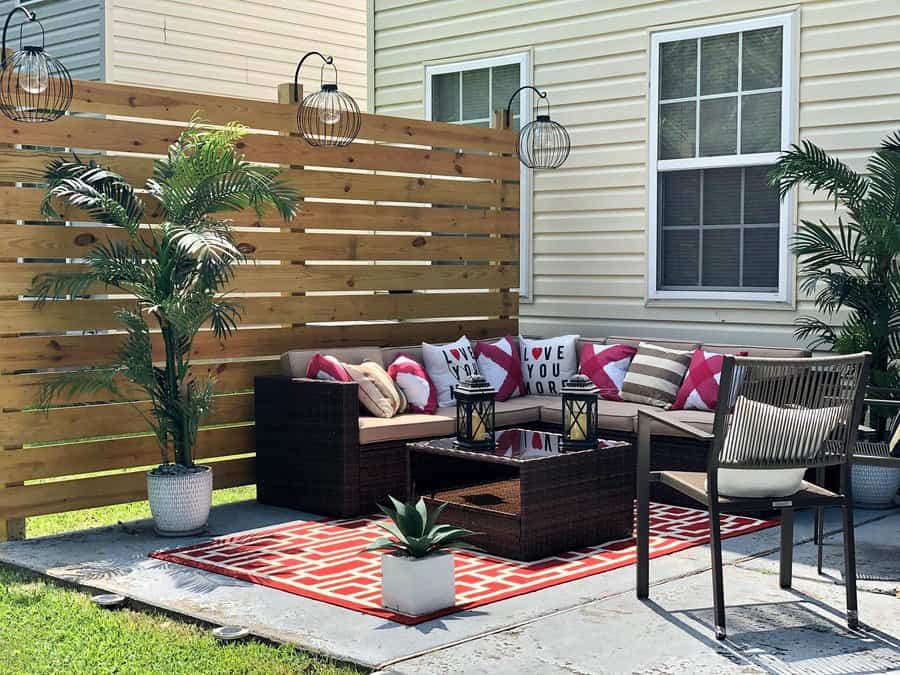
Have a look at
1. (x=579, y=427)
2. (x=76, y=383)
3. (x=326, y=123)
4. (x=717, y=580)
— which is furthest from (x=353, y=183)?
(x=717, y=580)

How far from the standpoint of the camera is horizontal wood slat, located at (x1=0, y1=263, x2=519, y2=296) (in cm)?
559

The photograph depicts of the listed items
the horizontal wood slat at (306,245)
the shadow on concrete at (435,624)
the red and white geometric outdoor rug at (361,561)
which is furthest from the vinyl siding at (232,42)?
the shadow on concrete at (435,624)

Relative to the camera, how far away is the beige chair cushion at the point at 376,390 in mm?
6215

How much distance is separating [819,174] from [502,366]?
6.91ft

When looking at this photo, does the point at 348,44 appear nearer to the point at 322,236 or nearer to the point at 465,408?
the point at 322,236

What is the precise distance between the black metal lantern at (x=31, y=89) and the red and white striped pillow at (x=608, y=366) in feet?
10.6

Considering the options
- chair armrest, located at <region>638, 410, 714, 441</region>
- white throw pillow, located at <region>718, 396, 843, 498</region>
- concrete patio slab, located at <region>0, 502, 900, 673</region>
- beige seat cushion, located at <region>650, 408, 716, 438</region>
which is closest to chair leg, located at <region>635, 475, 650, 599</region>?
concrete patio slab, located at <region>0, 502, 900, 673</region>

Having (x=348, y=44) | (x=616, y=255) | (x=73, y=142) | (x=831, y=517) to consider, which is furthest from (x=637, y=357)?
(x=348, y=44)

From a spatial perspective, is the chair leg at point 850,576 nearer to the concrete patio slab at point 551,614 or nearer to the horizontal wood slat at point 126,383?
the concrete patio slab at point 551,614

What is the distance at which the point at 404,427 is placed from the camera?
607cm

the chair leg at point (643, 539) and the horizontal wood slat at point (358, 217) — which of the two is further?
the horizontal wood slat at point (358, 217)

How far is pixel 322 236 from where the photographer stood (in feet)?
22.2

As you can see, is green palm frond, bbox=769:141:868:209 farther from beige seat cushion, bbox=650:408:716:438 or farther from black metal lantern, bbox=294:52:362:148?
black metal lantern, bbox=294:52:362:148

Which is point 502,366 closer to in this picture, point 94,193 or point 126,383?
point 126,383
